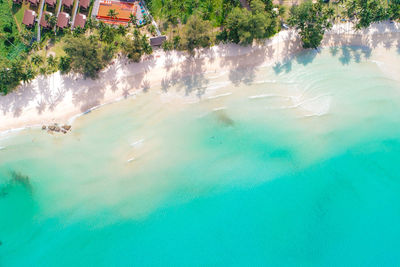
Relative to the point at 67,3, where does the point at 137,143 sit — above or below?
below

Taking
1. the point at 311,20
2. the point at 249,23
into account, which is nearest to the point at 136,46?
the point at 249,23

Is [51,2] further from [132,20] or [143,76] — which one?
[143,76]

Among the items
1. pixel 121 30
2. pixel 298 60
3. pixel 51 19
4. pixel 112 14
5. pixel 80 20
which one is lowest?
pixel 298 60

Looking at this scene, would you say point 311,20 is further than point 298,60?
No

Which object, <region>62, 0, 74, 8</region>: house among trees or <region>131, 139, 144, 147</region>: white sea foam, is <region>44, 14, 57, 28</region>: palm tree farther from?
<region>131, 139, 144, 147</region>: white sea foam

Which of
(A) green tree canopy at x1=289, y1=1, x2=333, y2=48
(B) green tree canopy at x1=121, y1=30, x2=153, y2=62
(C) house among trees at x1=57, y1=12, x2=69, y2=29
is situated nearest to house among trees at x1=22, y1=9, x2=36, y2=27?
(C) house among trees at x1=57, y1=12, x2=69, y2=29

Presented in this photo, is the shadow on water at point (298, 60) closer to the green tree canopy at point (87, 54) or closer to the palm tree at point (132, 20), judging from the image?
the palm tree at point (132, 20)
